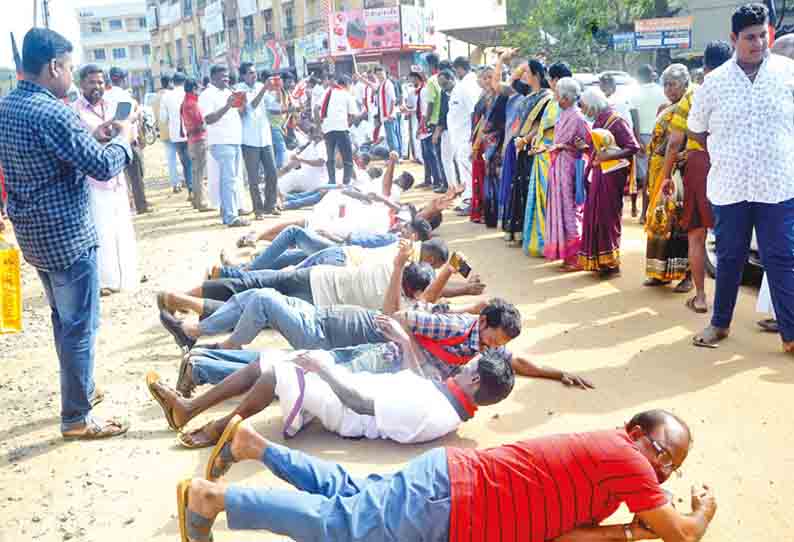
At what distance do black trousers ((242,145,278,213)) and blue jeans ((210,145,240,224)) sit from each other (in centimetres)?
25

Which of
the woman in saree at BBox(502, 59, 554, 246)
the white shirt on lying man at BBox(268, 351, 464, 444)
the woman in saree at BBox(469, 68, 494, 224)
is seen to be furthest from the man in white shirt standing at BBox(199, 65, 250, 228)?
the white shirt on lying man at BBox(268, 351, 464, 444)

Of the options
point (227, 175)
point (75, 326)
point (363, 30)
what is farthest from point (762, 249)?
point (363, 30)

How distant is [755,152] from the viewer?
4.09 m

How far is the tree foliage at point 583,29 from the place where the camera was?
23.6 m

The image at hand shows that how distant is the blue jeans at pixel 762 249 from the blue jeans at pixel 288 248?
2866 mm

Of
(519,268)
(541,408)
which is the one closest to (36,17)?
(519,268)

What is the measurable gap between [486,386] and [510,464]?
0.86 metres

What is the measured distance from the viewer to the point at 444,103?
1027 cm

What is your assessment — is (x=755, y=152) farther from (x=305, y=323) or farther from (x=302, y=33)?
(x=302, y=33)

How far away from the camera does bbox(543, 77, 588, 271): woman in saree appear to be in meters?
6.09

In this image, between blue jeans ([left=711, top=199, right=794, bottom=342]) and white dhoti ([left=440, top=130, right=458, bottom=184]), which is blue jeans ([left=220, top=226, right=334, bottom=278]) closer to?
blue jeans ([left=711, top=199, right=794, bottom=342])

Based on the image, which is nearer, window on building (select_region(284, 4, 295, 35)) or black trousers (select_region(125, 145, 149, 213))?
black trousers (select_region(125, 145, 149, 213))

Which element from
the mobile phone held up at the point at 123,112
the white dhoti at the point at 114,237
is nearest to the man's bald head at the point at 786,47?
the mobile phone held up at the point at 123,112

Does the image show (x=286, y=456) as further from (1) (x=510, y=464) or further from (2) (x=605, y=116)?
(2) (x=605, y=116)
